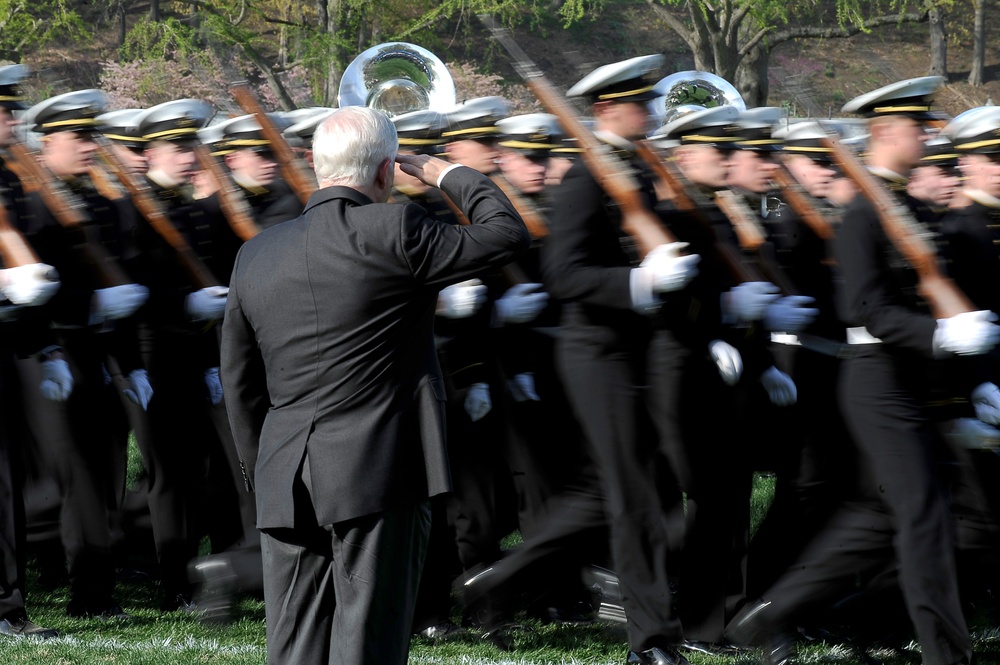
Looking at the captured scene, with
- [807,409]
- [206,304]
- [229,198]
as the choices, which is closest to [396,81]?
[229,198]

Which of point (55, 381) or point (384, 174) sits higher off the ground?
point (384, 174)

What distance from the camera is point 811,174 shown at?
5.41 m

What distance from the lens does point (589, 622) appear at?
526 cm

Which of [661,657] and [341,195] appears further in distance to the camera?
[661,657]

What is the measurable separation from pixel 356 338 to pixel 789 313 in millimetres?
2274

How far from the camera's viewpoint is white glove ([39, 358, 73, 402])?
5.00 meters

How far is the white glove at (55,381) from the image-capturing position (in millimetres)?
5004

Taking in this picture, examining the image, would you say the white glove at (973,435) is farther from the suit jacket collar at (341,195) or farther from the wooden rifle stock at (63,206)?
the wooden rifle stock at (63,206)

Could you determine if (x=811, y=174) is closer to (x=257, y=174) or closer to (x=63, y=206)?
(x=257, y=174)

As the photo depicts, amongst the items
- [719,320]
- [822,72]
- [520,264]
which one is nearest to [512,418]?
[520,264]

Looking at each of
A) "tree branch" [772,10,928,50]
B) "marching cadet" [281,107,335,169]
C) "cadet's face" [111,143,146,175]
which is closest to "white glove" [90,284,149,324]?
"cadet's face" [111,143,146,175]

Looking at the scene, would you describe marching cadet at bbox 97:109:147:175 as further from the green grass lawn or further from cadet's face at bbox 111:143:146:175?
the green grass lawn

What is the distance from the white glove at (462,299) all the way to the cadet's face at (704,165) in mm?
898

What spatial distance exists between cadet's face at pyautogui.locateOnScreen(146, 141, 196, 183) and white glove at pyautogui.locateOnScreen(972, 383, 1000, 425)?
323 centimetres
